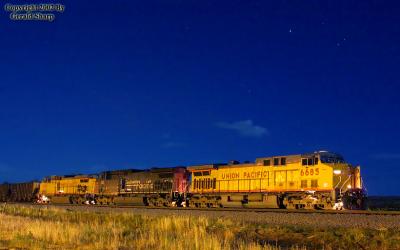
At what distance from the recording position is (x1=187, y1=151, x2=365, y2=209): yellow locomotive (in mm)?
24141

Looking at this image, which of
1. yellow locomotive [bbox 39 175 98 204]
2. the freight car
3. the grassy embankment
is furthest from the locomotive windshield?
the freight car

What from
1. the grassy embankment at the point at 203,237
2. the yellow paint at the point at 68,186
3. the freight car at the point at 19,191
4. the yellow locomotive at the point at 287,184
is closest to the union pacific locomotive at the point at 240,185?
the yellow locomotive at the point at 287,184

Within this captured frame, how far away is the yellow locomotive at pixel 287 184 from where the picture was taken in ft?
79.2

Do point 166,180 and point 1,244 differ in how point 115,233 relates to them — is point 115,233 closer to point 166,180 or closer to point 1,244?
point 1,244

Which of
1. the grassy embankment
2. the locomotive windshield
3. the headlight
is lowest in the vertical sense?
the grassy embankment

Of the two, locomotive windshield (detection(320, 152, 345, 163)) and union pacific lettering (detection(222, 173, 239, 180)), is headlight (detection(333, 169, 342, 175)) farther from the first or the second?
Answer: union pacific lettering (detection(222, 173, 239, 180))

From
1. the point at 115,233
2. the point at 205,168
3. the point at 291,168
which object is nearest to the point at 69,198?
the point at 205,168

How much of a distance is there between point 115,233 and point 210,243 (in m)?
4.53

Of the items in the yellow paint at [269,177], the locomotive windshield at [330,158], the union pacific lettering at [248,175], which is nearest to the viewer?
the yellow paint at [269,177]

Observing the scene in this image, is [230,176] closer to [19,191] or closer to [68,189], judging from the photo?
[68,189]

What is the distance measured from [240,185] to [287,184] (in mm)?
4265

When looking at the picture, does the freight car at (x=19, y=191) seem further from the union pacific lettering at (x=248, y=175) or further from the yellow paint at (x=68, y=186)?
the union pacific lettering at (x=248, y=175)

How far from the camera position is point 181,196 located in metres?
35.4

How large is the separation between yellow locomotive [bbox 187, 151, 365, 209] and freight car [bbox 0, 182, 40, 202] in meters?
29.5
